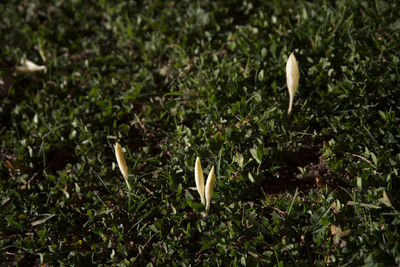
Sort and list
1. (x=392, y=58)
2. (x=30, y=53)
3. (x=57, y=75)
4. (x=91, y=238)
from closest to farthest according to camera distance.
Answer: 1. (x=91, y=238)
2. (x=392, y=58)
3. (x=57, y=75)
4. (x=30, y=53)

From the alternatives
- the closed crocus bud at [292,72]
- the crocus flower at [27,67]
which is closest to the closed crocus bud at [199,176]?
the closed crocus bud at [292,72]

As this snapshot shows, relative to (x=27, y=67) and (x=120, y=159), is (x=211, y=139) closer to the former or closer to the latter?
(x=120, y=159)

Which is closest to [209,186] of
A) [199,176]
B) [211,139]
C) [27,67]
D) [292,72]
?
[199,176]

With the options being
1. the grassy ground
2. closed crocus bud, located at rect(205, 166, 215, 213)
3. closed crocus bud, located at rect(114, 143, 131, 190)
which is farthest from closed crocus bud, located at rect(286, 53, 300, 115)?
closed crocus bud, located at rect(114, 143, 131, 190)

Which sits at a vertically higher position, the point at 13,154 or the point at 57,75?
the point at 57,75

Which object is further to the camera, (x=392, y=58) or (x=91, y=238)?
(x=392, y=58)

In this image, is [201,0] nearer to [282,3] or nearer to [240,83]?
[282,3]

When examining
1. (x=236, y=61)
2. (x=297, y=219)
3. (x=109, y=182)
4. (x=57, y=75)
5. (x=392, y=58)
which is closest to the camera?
(x=297, y=219)

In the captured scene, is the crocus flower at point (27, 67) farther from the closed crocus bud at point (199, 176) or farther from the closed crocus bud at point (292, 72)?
the closed crocus bud at point (292, 72)

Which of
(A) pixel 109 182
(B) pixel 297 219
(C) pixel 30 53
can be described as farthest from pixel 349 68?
(C) pixel 30 53
